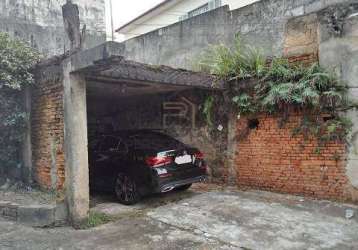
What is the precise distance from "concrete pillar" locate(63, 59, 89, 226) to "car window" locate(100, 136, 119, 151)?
1.84 m

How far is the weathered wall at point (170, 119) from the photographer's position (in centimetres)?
867

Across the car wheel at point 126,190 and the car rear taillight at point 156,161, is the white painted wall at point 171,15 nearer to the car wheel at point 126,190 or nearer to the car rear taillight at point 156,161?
the car rear taillight at point 156,161

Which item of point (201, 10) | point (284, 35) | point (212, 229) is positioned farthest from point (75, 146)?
point (201, 10)

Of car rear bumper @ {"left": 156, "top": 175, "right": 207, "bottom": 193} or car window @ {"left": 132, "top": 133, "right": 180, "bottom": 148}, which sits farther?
car window @ {"left": 132, "top": 133, "right": 180, "bottom": 148}

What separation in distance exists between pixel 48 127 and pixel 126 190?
198cm

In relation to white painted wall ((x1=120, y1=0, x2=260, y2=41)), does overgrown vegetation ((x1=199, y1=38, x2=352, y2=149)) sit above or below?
below

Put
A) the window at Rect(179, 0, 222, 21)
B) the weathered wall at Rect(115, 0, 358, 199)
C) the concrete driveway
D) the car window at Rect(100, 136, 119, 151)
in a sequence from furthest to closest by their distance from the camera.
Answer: the window at Rect(179, 0, 222, 21), the car window at Rect(100, 136, 119, 151), the weathered wall at Rect(115, 0, 358, 199), the concrete driveway

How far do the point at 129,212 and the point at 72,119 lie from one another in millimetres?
2063

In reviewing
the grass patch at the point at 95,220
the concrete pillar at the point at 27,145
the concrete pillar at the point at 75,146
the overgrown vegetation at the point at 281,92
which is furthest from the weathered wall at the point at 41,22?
the grass patch at the point at 95,220

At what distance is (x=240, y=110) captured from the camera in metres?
8.02

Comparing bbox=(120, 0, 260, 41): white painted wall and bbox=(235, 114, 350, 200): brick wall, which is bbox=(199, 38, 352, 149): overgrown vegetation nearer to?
bbox=(235, 114, 350, 200): brick wall

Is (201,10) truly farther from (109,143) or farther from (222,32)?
(109,143)

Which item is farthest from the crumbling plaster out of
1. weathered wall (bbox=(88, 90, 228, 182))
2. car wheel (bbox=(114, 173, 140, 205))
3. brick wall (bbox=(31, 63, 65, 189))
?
brick wall (bbox=(31, 63, 65, 189))

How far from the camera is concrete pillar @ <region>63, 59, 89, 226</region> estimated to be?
552cm
